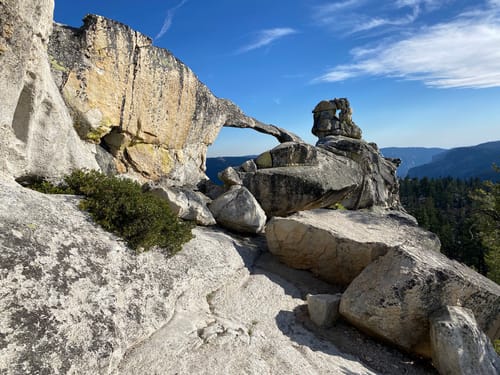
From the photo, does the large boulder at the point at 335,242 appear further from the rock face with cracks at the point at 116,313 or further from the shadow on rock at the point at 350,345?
the rock face with cracks at the point at 116,313

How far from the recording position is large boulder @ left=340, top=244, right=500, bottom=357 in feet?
26.2

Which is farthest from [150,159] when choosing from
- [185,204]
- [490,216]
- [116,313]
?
[490,216]

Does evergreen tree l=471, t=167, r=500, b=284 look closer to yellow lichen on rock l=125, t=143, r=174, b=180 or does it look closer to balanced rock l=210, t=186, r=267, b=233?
balanced rock l=210, t=186, r=267, b=233

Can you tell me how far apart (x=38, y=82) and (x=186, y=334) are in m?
7.98

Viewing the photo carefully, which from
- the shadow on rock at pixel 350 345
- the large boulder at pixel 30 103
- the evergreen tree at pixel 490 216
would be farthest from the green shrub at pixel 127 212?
the evergreen tree at pixel 490 216

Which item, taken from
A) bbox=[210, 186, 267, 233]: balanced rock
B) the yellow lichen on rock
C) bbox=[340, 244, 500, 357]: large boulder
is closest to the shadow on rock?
bbox=[340, 244, 500, 357]: large boulder

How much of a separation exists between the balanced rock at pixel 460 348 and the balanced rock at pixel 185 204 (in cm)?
840

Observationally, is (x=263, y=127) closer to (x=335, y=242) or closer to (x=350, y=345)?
(x=335, y=242)

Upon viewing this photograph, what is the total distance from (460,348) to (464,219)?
302 ft

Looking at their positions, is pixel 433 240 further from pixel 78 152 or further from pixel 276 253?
pixel 78 152

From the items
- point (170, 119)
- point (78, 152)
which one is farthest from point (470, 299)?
point (170, 119)

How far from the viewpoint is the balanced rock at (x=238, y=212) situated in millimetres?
12852

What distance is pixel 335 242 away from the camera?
35.9 feet

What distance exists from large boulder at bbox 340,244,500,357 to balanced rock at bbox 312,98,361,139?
3464 centimetres
